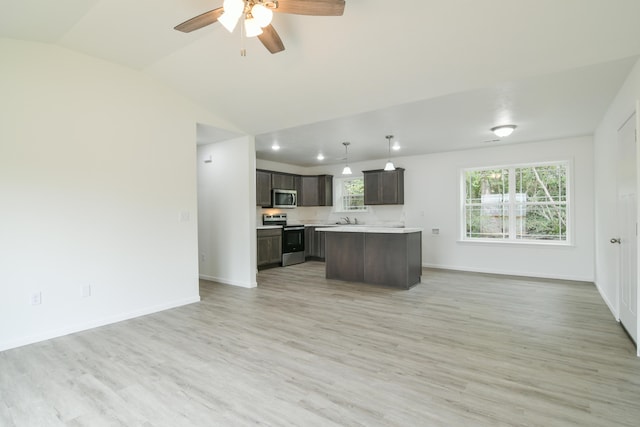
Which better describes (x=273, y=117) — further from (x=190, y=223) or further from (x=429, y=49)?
(x=429, y=49)

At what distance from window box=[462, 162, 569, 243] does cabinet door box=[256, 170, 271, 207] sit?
4.19 m

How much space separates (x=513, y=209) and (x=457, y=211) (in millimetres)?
1003

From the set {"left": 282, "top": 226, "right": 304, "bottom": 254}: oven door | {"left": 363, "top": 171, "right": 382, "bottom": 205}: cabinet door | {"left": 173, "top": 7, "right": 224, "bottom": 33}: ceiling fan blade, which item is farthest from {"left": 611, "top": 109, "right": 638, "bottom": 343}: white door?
{"left": 282, "top": 226, "right": 304, "bottom": 254}: oven door

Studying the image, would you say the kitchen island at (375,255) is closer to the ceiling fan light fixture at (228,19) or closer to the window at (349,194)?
the window at (349,194)

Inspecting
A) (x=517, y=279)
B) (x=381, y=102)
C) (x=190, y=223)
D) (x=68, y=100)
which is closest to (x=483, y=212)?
(x=517, y=279)

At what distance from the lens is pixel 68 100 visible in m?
Result: 3.37

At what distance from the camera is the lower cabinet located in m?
6.72

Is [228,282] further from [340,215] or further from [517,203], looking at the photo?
[517,203]

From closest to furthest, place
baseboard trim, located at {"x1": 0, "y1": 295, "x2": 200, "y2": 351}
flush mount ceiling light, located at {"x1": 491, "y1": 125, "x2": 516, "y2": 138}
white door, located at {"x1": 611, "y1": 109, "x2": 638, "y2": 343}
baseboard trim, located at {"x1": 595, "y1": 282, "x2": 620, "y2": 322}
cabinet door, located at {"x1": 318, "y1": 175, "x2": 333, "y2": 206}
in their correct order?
white door, located at {"x1": 611, "y1": 109, "x2": 638, "y2": 343} → baseboard trim, located at {"x1": 0, "y1": 295, "x2": 200, "y2": 351} → baseboard trim, located at {"x1": 595, "y1": 282, "x2": 620, "y2": 322} → flush mount ceiling light, located at {"x1": 491, "y1": 125, "x2": 516, "y2": 138} → cabinet door, located at {"x1": 318, "y1": 175, "x2": 333, "y2": 206}

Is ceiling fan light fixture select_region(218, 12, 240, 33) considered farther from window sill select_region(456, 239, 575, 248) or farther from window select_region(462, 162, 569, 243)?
window sill select_region(456, 239, 575, 248)

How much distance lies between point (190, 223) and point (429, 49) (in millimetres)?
3550

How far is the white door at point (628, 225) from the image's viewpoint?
287 centimetres

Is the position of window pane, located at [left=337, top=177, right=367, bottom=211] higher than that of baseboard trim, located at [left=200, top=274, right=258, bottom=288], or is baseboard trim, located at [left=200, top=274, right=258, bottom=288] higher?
window pane, located at [left=337, top=177, right=367, bottom=211]

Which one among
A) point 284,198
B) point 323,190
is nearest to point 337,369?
point 284,198
